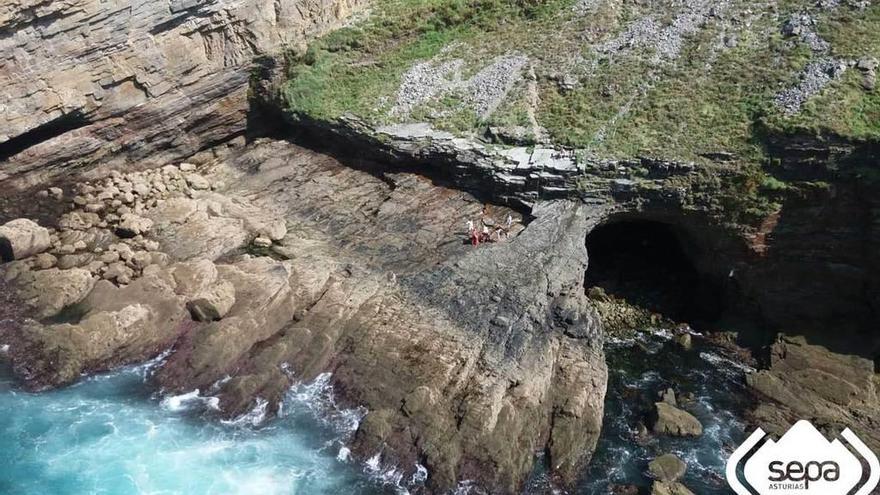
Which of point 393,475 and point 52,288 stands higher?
point 52,288

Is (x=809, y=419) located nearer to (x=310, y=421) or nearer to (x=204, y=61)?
(x=310, y=421)

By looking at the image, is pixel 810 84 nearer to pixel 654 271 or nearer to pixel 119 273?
pixel 654 271

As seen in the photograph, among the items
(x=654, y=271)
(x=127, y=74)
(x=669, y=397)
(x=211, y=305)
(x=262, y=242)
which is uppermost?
(x=127, y=74)

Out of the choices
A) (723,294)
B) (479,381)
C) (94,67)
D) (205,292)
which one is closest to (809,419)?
(723,294)

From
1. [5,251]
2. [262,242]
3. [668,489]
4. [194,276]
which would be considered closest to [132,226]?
[194,276]

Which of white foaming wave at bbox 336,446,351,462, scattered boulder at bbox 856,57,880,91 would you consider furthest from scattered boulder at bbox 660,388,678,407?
scattered boulder at bbox 856,57,880,91
